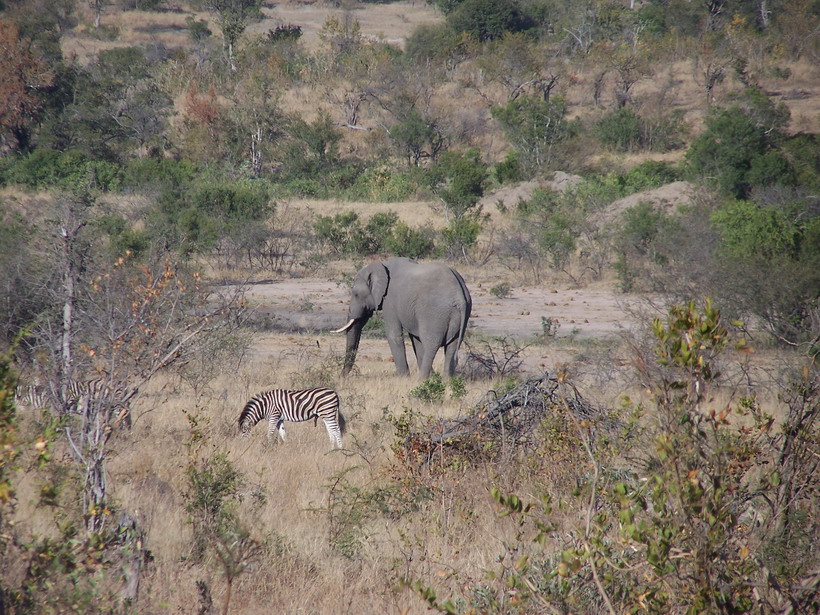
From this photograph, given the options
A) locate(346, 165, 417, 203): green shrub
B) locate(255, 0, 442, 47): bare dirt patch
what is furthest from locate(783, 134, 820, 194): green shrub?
locate(255, 0, 442, 47): bare dirt patch

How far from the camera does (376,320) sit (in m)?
16.9

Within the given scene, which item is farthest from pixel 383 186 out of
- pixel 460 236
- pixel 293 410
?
pixel 293 410

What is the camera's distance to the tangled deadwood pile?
671cm

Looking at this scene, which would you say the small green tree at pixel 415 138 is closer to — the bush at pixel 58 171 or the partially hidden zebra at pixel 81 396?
the bush at pixel 58 171

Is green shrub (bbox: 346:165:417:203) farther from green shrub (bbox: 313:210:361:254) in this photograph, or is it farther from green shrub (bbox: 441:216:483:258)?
green shrub (bbox: 441:216:483:258)

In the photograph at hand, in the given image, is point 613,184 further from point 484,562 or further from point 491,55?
point 484,562

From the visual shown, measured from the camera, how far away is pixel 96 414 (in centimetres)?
510

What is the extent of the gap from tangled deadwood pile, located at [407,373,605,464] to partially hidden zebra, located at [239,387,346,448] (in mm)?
1310

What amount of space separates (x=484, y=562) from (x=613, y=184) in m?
27.3

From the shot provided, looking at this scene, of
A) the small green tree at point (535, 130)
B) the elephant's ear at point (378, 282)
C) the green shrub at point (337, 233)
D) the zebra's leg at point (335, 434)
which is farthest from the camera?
the small green tree at point (535, 130)

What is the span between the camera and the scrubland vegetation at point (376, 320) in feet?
12.6

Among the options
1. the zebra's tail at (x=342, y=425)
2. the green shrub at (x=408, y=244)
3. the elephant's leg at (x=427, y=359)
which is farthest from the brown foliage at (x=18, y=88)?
the zebra's tail at (x=342, y=425)

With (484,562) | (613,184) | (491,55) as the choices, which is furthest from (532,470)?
(491,55)

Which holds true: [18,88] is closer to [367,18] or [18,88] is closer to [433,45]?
[433,45]
